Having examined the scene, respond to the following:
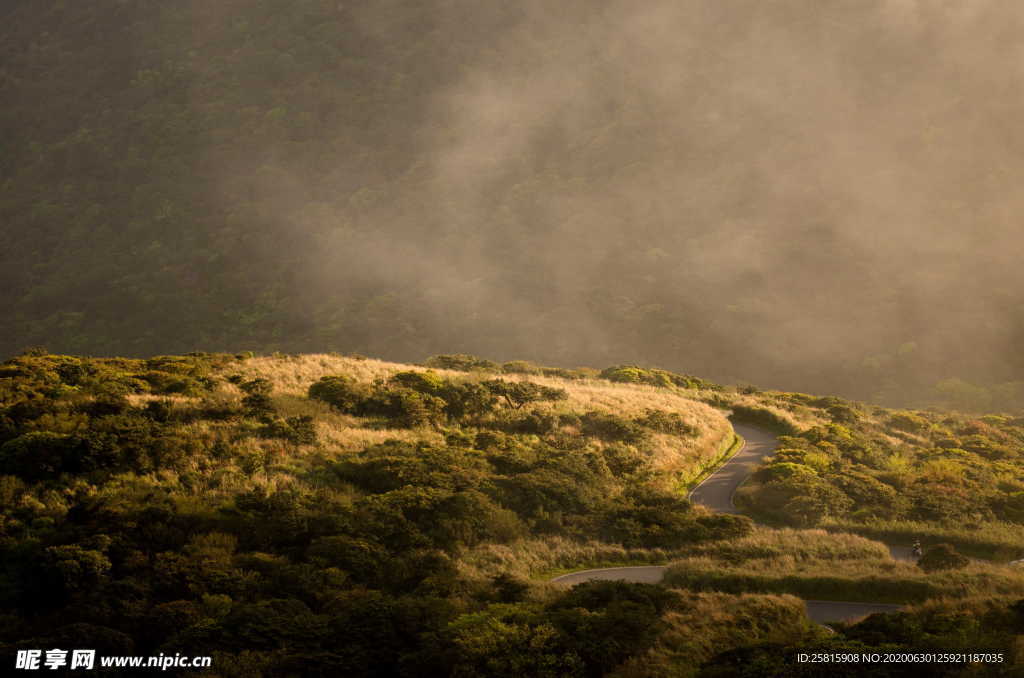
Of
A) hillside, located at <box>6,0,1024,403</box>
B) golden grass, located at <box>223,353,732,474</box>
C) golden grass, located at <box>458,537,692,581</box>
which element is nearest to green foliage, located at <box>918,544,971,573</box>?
golden grass, located at <box>458,537,692,581</box>

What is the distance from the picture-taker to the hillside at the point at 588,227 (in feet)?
373

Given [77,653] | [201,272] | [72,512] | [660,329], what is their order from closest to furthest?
[77,653] → [72,512] → [660,329] → [201,272]

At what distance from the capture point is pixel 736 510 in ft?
82.3

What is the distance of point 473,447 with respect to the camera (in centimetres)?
2472

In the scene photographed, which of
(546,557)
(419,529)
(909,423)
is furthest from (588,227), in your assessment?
(419,529)

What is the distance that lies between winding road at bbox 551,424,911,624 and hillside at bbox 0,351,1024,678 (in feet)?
1.96

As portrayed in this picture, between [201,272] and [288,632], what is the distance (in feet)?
474

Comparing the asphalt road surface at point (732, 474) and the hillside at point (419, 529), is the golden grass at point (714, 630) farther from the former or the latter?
the asphalt road surface at point (732, 474)

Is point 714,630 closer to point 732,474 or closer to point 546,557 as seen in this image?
point 546,557

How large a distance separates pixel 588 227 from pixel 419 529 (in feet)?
477

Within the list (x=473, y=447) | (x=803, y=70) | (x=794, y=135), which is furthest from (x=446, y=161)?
(x=473, y=447)

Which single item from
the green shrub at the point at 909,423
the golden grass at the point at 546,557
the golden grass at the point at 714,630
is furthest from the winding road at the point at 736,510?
the green shrub at the point at 909,423

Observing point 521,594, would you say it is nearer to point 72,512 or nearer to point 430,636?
point 430,636

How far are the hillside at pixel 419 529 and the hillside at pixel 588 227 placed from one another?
77868 millimetres
